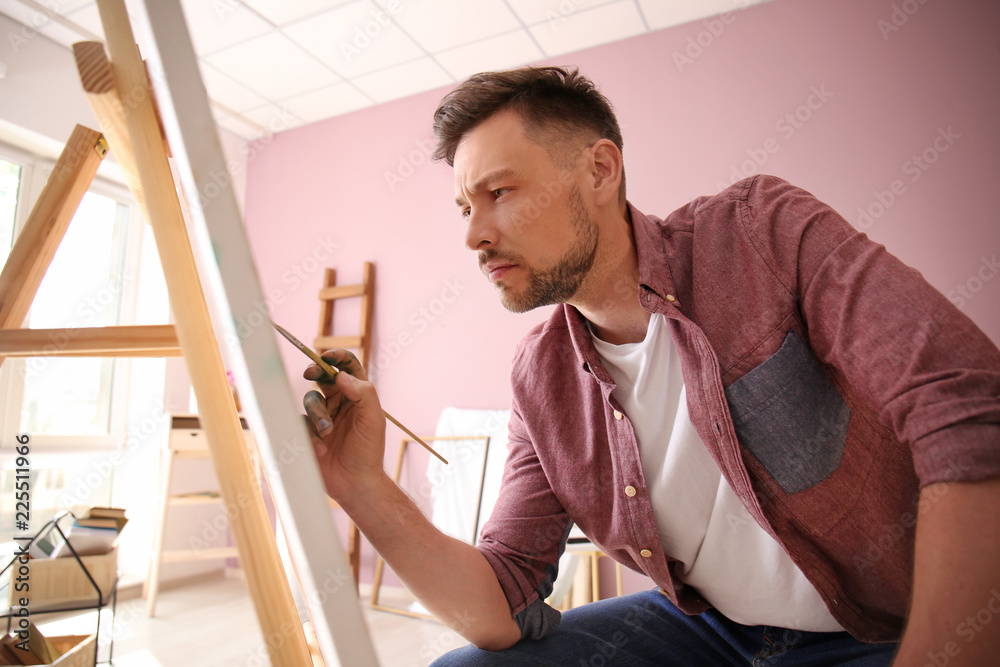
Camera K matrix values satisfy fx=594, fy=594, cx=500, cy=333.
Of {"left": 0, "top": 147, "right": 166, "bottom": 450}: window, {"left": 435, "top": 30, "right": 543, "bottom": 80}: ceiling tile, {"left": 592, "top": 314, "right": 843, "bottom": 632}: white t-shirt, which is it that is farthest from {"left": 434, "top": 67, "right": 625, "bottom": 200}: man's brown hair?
{"left": 0, "top": 147, "right": 166, "bottom": 450}: window

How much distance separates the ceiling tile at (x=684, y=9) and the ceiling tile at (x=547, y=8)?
0.74 feet

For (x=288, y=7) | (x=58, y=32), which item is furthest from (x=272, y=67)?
(x=58, y=32)

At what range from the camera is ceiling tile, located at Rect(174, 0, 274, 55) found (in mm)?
2719

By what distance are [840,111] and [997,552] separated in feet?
8.09

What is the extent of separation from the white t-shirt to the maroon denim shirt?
1.6 inches

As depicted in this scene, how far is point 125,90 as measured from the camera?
448 millimetres

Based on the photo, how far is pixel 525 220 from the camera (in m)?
1.03

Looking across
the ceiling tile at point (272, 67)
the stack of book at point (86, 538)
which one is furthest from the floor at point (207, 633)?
the ceiling tile at point (272, 67)

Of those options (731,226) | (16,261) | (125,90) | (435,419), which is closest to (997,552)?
(731,226)

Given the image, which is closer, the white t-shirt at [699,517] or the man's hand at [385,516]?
the man's hand at [385,516]

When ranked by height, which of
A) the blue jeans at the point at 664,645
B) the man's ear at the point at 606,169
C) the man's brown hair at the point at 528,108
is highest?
the man's brown hair at the point at 528,108

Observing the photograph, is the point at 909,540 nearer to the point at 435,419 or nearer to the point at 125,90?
the point at 125,90

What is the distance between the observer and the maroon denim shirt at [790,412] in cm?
63

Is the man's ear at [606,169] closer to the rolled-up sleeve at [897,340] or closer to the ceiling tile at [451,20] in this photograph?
the rolled-up sleeve at [897,340]
